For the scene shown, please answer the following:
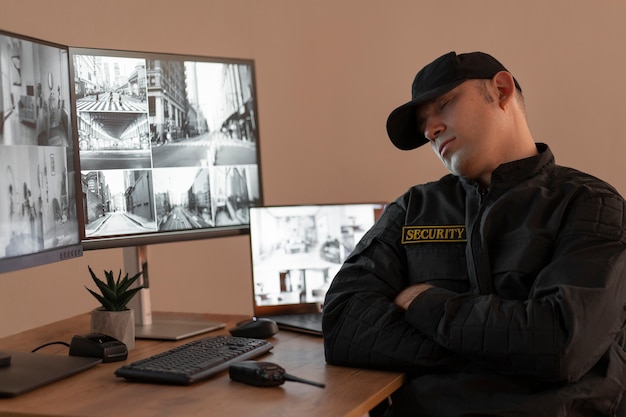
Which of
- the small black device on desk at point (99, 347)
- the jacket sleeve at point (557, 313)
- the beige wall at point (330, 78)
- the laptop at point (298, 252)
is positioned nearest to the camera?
the jacket sleeve at point (557, 313)

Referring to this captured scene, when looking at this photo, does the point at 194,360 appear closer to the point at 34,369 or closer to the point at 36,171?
the point at 34,369

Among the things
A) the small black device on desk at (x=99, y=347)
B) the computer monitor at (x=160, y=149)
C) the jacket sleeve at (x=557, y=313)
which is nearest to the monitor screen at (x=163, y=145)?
the computer monitor at (x=160, y=149)

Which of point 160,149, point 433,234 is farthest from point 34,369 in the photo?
point 433,234

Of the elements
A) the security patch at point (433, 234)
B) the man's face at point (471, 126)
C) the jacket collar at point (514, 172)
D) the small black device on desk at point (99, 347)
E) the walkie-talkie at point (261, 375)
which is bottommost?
the walkie-talkie at point (261, 375)

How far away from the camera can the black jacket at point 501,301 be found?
146 centimetres

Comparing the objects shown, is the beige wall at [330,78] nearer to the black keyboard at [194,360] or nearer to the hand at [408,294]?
the black keyboard at [194,360]

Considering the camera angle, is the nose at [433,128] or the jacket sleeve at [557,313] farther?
the nose at [433,128]

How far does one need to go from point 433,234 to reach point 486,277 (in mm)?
172

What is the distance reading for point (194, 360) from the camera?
5.19 feet

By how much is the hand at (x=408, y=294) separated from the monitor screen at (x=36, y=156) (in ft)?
2.39

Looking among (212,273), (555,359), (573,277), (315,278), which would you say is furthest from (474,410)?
(212,273)

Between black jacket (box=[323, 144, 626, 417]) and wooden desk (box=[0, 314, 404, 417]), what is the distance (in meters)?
0.08

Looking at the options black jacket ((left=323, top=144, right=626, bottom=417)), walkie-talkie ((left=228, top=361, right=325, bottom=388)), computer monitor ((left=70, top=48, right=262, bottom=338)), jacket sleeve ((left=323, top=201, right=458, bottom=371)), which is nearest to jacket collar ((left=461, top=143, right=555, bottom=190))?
black jacket ((left=323, top=144, right=626, bottom=417))

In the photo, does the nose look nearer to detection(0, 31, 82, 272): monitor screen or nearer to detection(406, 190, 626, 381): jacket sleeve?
detection(406, 190, 626, 381): jacket sleeve
